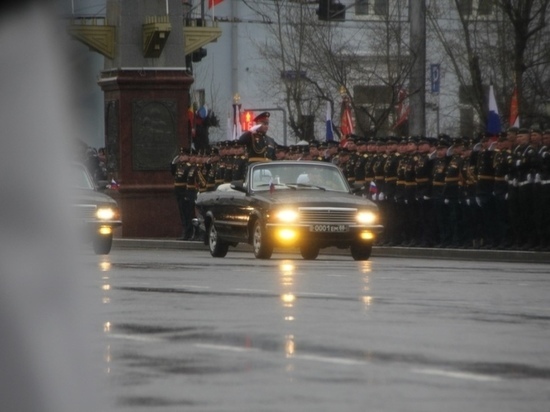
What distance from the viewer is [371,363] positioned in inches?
396

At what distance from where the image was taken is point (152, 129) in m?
39.0

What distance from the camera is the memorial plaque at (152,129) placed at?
3888cm

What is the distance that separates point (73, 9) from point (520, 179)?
2225 cm

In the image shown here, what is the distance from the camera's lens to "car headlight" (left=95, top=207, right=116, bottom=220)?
29.7 m

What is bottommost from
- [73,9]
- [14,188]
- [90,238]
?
[90,238]

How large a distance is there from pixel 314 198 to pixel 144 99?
1270 cm

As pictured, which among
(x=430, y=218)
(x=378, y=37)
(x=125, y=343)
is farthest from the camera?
(x=378, y=37)

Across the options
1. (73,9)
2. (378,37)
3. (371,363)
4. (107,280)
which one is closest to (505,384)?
(371,363)

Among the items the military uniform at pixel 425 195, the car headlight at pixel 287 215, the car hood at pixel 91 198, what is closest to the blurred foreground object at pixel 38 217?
the car headlight at pixel 287 215

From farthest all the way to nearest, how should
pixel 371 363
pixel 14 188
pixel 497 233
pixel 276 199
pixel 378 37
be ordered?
pixel 378 37
pixel 497 233
pixel 276 199
pixel 371 363
pixel 14 188

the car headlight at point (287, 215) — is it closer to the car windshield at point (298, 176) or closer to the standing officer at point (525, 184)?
the car windshield at point (298, 176)

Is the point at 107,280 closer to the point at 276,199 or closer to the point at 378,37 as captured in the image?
the point at 276,199

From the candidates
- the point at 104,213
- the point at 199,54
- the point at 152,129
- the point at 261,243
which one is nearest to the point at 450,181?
the point at 261,243

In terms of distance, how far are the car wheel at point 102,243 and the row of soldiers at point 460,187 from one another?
4617mm
